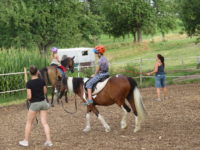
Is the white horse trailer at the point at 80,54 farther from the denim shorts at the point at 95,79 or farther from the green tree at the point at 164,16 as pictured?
the green tree at the point at 164,16

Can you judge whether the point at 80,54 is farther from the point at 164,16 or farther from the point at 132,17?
the point at 164,16

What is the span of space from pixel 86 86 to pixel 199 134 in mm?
2736

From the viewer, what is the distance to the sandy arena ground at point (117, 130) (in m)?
7.80

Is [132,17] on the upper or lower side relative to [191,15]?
upper

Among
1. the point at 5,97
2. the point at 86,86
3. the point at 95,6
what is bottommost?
the point at 5,97

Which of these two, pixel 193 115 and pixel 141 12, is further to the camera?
pixel 141 12

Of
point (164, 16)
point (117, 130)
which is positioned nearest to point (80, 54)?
point (117, 130)

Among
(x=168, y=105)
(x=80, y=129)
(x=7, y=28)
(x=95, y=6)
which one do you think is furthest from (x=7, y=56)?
(x=95, y=6)

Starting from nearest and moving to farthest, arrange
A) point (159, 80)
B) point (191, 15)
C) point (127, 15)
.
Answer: point (159, 80) < point (191, 15) < point (127, 15)

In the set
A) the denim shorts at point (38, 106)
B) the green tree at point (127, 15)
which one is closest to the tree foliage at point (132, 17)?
the green tree at point (127, 15)

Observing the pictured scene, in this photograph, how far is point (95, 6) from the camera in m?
71.1

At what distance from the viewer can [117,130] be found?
30.9ft

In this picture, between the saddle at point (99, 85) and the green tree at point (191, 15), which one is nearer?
the saddle at point (99, 85)

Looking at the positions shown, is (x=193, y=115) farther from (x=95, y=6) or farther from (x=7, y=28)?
(x=95, y=6)
